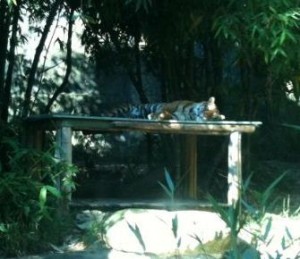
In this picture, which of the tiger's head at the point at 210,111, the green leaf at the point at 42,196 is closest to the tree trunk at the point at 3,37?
the green leaf at the point at 42,196

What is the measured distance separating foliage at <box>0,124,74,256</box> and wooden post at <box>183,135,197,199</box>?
1639 mm

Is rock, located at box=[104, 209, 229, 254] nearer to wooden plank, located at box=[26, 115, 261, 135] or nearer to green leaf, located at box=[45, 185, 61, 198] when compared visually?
green leaf, located at box=[45, 185, 61, 198]

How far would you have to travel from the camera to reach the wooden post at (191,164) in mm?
7129

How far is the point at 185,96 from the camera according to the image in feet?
25.3

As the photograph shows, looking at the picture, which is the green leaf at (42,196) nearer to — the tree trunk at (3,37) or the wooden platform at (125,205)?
the wooden platform at (125,205)

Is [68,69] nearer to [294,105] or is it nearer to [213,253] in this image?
[294,105]

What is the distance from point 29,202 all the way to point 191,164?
82.6 inches

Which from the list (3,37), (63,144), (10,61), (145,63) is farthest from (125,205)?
(145,63)

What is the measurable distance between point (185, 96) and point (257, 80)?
786 mm

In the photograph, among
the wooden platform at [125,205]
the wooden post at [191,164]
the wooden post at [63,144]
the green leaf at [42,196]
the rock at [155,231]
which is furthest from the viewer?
the wooden post at [191,164]

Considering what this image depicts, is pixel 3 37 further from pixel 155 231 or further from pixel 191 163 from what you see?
pixel 155 231

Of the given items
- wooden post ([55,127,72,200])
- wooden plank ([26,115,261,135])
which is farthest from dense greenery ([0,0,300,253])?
wooden plank ([26,115,261,135])

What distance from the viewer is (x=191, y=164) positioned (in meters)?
7.18

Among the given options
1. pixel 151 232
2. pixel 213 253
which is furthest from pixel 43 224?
pixel 213 253
